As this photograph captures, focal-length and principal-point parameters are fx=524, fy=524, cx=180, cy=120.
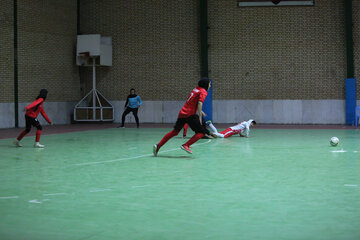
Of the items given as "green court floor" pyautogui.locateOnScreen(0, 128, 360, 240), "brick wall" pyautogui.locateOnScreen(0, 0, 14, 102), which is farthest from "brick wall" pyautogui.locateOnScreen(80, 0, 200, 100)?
"green court floor" pyautogui.locateOnScreen(0, 128, 360, 240)

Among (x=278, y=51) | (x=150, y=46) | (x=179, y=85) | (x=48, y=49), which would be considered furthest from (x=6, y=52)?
(x=278, y=51)

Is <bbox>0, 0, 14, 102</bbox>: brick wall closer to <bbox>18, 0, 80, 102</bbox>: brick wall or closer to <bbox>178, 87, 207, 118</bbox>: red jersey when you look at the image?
<bbox>18, 0, 80, 102</bbox>: brick wall

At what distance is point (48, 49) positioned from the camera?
29.4m

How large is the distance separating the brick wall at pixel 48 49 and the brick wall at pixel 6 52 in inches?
23.8

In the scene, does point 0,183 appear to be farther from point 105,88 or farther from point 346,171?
point 105,88

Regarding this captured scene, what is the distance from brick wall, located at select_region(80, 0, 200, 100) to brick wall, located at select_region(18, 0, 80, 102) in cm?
178

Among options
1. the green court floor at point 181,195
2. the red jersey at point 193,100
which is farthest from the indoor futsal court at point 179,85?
the green court floor at point 181,195

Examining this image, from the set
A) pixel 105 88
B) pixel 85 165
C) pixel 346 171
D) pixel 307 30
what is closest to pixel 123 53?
pixel 105 88

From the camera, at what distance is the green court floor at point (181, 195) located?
589cm

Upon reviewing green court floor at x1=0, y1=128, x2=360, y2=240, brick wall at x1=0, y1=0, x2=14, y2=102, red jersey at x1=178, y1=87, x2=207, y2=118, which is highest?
brick wall at x1=0, y1=0, x2=14, y2=102

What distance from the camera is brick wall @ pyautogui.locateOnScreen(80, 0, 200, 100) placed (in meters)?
31.0

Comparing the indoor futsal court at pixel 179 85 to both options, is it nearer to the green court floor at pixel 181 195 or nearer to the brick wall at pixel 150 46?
the brick wall at pixel 150 46

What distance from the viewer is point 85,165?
11773 mm

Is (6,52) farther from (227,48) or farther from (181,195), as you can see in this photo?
(181,195)
